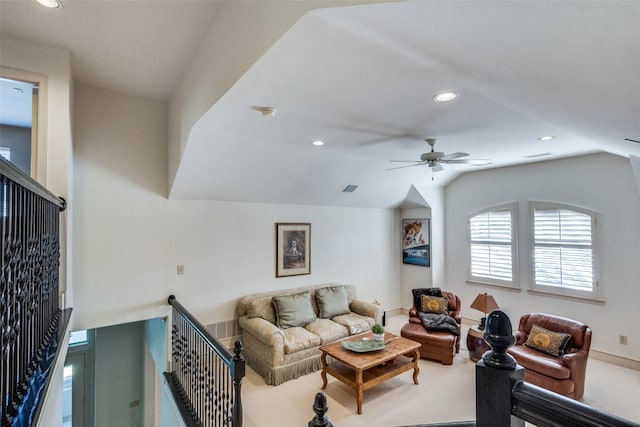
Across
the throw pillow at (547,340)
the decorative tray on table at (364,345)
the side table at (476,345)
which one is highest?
the throw pillow at (547,340)

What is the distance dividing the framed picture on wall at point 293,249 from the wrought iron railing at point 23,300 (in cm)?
359

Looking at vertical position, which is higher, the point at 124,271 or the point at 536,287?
the point at 124,271

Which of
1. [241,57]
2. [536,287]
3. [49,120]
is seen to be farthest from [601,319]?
[49,120]

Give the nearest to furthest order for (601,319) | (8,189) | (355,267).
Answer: (8,189) → (601,319) → (355,267)

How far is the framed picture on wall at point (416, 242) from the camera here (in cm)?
657

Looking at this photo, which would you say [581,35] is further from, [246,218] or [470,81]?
[246,218]

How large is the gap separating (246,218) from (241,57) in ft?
10.9

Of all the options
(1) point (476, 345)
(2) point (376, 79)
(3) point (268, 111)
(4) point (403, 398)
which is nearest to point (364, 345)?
(4) point (403, 398)

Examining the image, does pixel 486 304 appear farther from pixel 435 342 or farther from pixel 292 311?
pixel 292 311

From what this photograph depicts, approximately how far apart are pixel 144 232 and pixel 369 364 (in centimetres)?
326

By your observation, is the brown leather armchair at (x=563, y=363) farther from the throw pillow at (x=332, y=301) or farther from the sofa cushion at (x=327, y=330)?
the throw pillow at (x=332, y=301)

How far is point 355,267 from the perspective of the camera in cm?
648

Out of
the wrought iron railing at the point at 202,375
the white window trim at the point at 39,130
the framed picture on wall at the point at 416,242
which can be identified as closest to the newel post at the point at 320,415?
the wrought iron railing at the point at 202,375

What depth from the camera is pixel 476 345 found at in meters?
4.50
